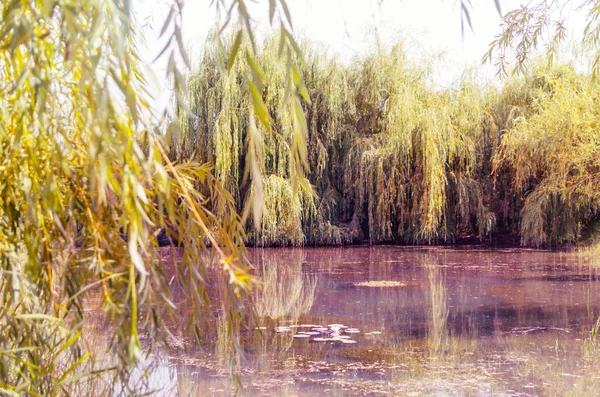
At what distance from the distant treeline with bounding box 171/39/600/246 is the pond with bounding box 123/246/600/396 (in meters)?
2.78

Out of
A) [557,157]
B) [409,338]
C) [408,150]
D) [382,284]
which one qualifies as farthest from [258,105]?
[408,150]

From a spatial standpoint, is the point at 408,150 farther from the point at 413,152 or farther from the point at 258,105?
the point at 258,105

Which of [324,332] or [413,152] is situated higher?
[413,152]

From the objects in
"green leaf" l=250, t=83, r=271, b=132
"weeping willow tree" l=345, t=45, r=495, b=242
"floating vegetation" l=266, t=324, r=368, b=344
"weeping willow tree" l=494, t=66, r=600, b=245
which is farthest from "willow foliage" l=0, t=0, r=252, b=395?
"weeping willow tree" l=345, t=45, r=495, b=242

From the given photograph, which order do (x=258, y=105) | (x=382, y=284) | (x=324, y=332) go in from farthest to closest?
(x=382, y=284) → (x=324, y=332) → (x=258, y=105)

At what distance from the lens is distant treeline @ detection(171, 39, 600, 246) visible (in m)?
12.4

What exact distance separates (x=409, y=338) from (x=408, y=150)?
7768mm

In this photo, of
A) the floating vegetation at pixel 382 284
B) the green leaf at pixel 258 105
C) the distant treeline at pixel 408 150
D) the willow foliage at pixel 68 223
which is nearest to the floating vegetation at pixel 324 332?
the floating vegetation at pixel 382 284

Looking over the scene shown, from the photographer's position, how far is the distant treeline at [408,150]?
12398 mm

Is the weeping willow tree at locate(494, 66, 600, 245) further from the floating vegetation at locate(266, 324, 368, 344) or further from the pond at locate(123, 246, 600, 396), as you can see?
the floating vegetation at locate(266, 324, 368, 344)

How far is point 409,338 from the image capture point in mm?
5660

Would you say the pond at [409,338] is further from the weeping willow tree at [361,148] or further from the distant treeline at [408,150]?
the weeping willow tree at [361,148]

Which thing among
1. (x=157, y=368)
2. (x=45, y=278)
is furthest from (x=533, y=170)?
(x=45, y=278)

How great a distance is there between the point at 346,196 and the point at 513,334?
8656mm
